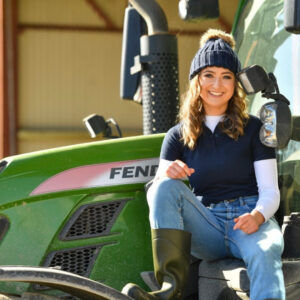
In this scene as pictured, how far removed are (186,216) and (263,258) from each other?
1.22ft

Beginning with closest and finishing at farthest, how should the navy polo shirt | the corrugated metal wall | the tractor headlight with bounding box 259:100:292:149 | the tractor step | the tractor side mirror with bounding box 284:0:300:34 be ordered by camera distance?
the tractor step → the tractor side mirror with bounding box 284:0:300:34 → the tractor headlight with bounding box 259:100:292:149 → the navy polo shirt → the corrugated metal wall

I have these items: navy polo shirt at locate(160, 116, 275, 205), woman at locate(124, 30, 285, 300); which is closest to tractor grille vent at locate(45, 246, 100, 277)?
woman at locate(124, 30, 285, 300)

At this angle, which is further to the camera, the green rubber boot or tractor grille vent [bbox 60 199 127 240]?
tractor grille vent [bbox 60 199 127 240]

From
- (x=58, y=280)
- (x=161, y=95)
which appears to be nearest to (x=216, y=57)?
(x=161, y=95)

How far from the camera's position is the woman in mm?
3254

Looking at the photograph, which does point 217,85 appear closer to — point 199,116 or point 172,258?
point 199,116

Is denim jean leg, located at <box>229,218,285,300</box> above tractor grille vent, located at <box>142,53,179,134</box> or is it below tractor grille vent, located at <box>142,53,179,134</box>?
below

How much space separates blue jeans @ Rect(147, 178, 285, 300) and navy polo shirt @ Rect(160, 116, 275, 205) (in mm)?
51

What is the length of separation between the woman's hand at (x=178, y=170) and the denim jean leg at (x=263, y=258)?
0.32 meters

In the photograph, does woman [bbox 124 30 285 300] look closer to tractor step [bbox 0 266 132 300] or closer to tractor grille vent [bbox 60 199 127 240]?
tractor step [bbox 0 266 132 300]

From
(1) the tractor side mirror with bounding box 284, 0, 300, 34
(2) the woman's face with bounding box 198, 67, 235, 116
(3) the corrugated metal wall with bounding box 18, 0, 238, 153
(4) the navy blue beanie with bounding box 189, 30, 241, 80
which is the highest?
(1) the tractor side mirror with bounding box 284, 0, 300, 34

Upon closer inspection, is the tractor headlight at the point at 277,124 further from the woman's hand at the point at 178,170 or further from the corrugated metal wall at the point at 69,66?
the corrugated metal wall at the point at 69,66

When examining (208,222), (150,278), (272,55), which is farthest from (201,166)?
(272,55)

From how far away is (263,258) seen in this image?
125 inches
